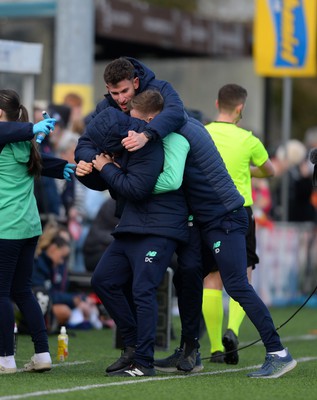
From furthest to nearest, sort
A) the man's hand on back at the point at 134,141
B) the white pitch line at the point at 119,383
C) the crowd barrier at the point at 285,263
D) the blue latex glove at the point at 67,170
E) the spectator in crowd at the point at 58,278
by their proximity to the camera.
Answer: the crowd barrier at the point at 285,263 → the spectator in crowd at the point at 58,278 → the blue latex glove at the point at 67,170 → the man's hand on back at the point at 134,141 → the white pitch line at the point at 119,383

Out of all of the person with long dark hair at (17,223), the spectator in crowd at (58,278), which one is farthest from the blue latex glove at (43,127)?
the spectator in crowd at (58,278)

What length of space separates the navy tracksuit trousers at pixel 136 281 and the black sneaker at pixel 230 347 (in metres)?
1.40

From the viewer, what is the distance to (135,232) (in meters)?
8.37

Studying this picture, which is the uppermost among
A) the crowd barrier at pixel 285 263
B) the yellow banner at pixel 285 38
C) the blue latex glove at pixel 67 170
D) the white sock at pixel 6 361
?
the yellow banner at pixel 285 38

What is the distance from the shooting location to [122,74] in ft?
27.3

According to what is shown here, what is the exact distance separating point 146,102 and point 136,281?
1176mm

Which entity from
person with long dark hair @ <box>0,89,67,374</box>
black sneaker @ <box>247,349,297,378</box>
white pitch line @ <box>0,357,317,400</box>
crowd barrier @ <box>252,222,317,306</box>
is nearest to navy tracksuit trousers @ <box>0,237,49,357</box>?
person with long dark hair @ <box>0,89,67,374</box>

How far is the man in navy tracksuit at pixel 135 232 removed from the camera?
8.27m

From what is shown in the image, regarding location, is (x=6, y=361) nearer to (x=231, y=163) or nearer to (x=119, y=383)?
(x=119, y=383)

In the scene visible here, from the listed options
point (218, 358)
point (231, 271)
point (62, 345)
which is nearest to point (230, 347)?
point (218, 358)

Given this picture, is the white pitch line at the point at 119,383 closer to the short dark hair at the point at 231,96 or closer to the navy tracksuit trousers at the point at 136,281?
the navy tracksuit trousers at the point at 136,281

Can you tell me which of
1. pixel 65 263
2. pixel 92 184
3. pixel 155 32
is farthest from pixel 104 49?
pixel 92 184

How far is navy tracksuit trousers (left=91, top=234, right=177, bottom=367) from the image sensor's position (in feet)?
27.3

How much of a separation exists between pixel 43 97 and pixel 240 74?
493 cm
